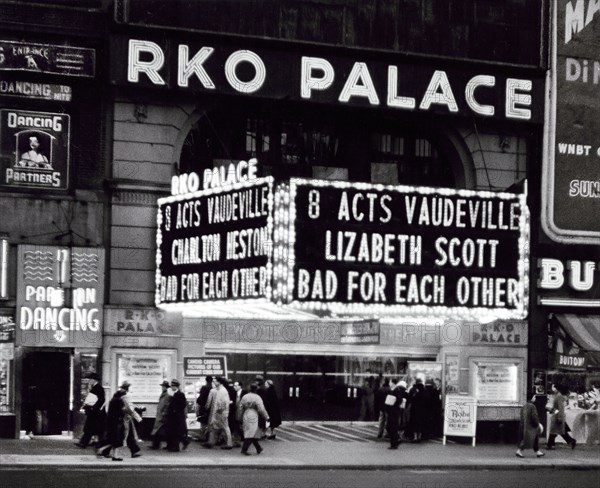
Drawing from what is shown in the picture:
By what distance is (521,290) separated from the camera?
28.2 meters

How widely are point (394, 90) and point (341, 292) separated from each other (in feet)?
26.4

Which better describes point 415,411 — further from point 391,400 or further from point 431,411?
point 391,400

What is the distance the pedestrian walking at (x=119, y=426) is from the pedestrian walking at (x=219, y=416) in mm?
3066

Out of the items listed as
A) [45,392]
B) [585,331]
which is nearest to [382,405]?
[585,331]

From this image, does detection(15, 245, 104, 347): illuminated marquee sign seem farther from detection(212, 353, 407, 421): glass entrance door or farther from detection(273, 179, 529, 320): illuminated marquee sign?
detection(273, 179, 529, 320): illuminated marquee sign

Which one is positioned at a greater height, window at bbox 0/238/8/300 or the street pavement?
window at bbox 0/238/8/300

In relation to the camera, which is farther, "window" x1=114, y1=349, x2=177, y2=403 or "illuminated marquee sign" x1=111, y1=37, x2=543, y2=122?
"illuminated marquee sign" x1=111, y1=37, x2=543, y2=122

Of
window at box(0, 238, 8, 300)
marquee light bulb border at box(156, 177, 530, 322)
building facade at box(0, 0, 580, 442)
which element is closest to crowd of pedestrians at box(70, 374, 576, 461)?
building facade at box(0, 0, 580, 442)

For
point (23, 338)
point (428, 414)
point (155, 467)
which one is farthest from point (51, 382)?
point (428, 414)

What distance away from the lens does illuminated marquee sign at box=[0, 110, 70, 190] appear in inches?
1161

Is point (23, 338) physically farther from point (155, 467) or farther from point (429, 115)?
point (429, 115)

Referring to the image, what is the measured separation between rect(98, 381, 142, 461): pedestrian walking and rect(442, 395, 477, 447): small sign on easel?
937cm

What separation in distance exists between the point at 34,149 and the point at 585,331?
16.5 metres

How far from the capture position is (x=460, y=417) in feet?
100
